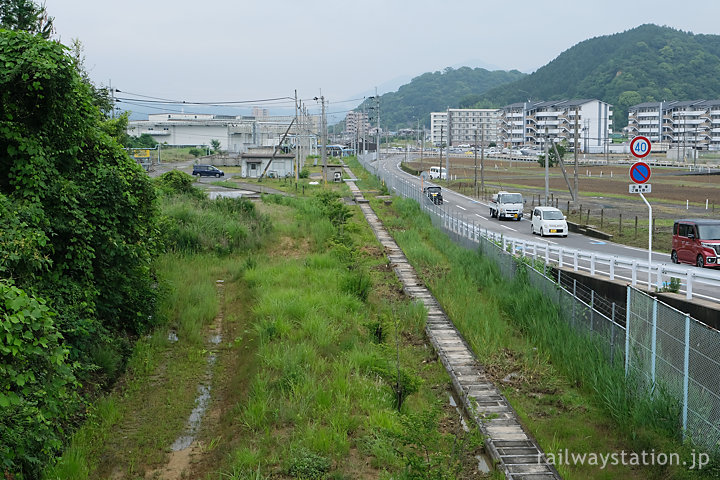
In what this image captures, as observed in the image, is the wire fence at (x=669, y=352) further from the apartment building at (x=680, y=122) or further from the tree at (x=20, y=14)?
the apartment building at (x=680, y=122)

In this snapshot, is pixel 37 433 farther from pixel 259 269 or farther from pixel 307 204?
pixel 307 204

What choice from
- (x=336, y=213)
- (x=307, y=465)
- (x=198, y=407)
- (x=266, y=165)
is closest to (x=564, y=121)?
(x=266, y=165)

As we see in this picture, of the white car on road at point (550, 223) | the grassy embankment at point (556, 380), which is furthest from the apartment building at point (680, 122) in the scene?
the grassy embankment at point (556, 380)

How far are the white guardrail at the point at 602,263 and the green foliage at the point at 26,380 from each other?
13075 millimetres

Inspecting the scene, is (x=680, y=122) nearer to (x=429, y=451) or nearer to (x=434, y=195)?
(x=434, y=195)

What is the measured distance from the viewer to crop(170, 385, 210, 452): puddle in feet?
36.4

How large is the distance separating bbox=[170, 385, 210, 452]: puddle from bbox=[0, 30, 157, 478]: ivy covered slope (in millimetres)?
1755

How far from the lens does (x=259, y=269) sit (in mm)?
22906

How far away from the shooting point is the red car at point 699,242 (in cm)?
2171

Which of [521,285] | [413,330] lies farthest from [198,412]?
[521,285]

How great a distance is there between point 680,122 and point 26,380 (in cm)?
14469

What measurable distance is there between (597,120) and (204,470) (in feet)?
484

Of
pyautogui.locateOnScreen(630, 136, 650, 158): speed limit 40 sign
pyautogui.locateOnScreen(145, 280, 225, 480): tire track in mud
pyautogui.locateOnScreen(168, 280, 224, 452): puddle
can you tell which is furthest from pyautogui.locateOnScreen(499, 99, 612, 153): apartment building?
pyautogui.locateOnScreen(145, 280, 225, 480): tire track in mud

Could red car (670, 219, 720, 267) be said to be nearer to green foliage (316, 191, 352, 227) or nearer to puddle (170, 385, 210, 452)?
green foliage (316, 191, 352, 227)
